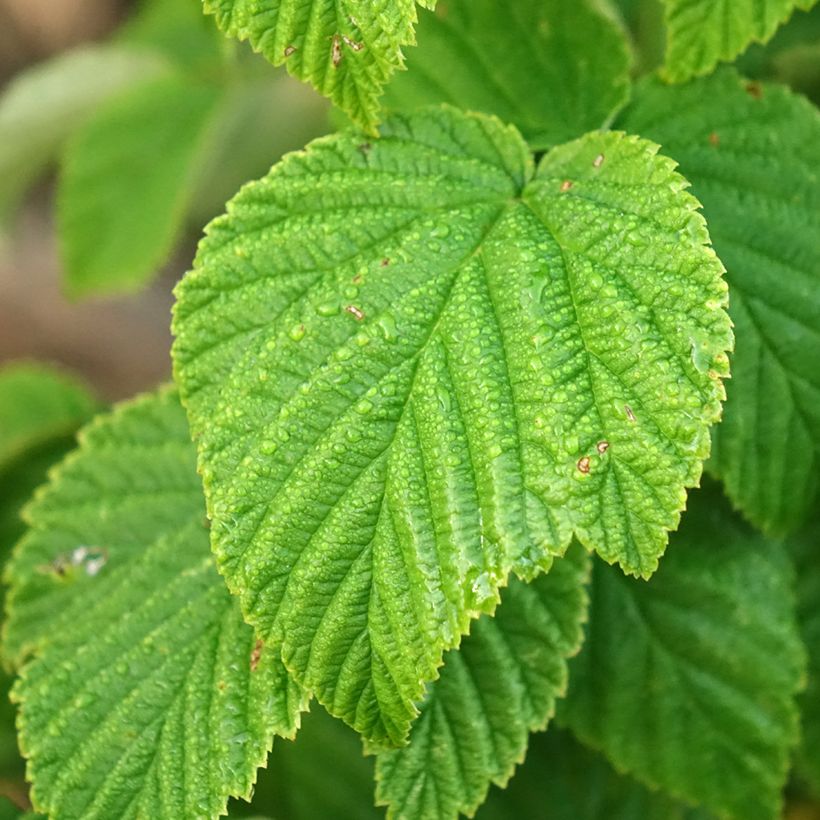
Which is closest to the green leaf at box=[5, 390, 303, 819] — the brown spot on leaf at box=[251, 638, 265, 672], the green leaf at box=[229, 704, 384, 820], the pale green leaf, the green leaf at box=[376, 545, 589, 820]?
the brown spot on leaf at box=[251, 638, 265, 672]

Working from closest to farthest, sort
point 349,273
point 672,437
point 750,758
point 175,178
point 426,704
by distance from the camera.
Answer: point 672,437 < point 349,273 < point 426,704 < point 750,758 < point 175,178

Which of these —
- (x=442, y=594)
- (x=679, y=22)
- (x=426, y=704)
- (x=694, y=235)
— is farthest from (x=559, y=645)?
(x=679, y=22)

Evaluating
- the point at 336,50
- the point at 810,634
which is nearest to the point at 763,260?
the point at 336,50

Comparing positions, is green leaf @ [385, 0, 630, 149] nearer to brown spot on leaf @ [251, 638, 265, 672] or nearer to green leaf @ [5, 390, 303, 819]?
green leaf @ [5, 390, 303, 819]

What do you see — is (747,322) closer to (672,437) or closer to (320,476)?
(672,437)

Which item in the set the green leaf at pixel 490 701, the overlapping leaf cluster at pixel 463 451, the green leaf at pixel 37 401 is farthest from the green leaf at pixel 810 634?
the green leaf at pixel 37 401
